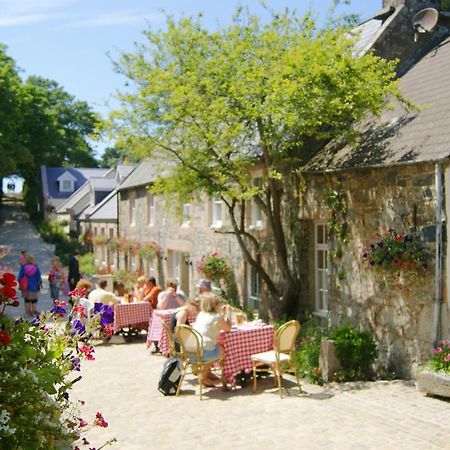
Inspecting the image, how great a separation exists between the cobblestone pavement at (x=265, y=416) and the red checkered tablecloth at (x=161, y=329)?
67 centimetres

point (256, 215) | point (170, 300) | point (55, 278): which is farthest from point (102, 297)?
point (55, 278)

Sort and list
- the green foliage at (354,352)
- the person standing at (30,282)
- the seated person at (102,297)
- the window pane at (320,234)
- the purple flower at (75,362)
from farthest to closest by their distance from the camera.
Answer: the person standing at (30,282) < the seated person at (102,297) < the window pane at (320,234) < the green foliage at (354,352) < the purple flower at (75,362)

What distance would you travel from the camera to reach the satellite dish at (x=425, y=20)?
1304 cm

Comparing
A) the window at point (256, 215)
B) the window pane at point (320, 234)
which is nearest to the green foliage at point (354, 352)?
the window pane at point (320, 234)

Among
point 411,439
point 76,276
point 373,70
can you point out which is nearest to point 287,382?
point 411,439

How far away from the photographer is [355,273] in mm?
10727

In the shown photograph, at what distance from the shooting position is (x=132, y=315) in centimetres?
1376

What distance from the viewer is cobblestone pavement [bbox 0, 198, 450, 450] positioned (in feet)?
22.5

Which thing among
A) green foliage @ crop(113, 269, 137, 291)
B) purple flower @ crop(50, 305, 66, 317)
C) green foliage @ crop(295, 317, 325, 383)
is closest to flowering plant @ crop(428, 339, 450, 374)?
green foliage @ crop(295, 317, 325, 383)

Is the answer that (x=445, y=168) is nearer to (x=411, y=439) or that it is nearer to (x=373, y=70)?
(x=373, y=70)

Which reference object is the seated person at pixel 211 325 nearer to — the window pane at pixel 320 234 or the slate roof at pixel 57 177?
the window pane at pixel 320 234

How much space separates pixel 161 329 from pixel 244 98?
4607 mm

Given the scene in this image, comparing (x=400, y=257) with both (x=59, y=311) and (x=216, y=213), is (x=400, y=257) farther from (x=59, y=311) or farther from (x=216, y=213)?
(x=216, y=213)

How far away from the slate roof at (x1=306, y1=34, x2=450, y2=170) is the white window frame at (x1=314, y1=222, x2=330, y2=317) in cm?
145
